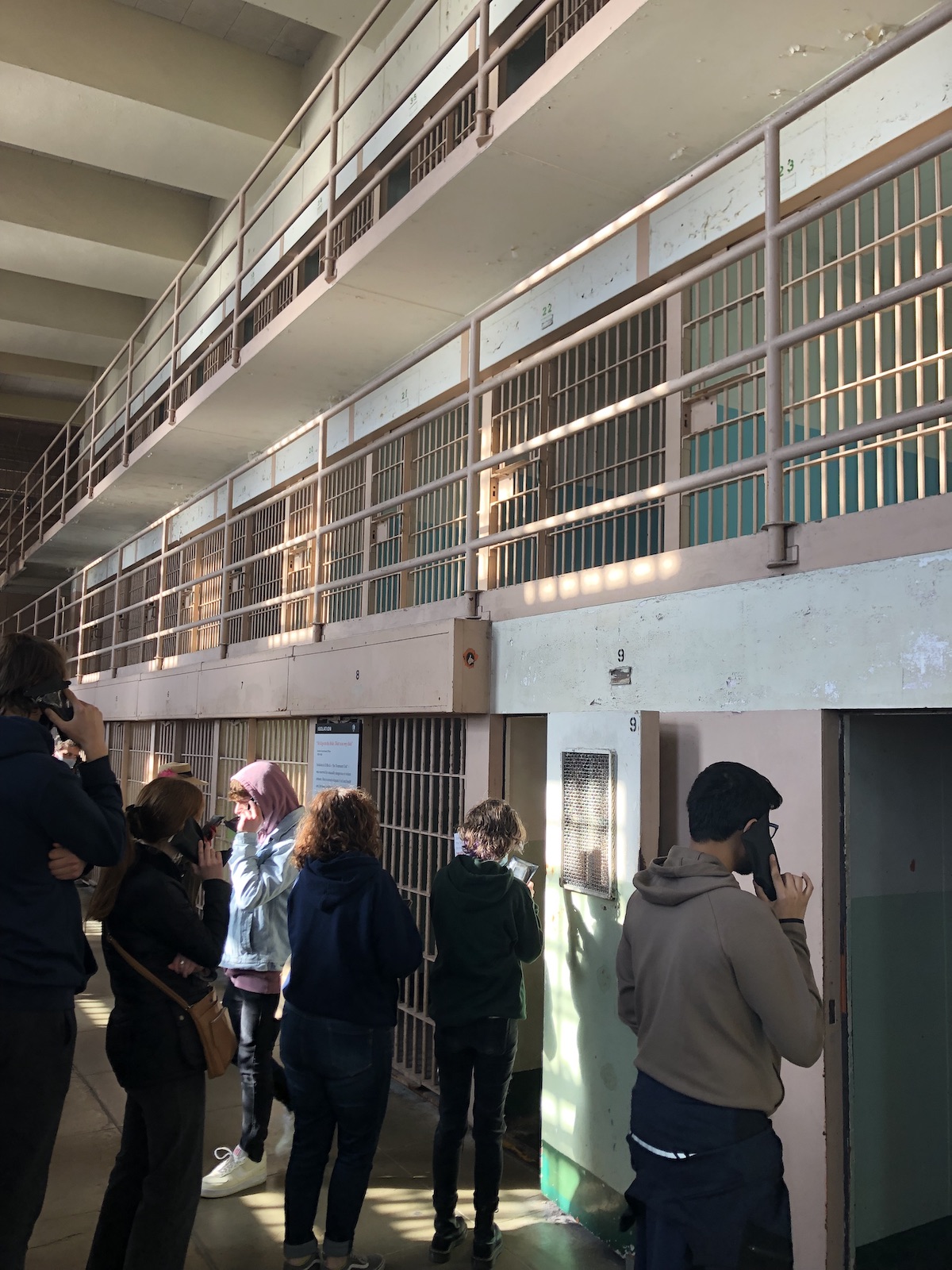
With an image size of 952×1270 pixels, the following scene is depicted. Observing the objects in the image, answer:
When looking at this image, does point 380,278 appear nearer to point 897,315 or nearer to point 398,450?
point 398,450

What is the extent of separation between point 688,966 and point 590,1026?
1956 millimetres

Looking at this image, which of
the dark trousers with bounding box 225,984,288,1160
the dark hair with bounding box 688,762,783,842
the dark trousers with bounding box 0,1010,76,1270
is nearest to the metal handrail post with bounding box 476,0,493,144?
the dark hair with bounding box 688,762,783,842

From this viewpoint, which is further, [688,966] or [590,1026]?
[590,1026]

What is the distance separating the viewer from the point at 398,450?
8258 mm

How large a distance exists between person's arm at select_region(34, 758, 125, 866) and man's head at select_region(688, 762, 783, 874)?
1.67 m

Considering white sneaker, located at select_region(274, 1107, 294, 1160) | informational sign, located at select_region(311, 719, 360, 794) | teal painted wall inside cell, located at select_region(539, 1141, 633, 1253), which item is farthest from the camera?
informational sign, located at select_region(311, 719, 360, 794)

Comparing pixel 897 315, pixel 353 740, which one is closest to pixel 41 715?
pixel 353 740

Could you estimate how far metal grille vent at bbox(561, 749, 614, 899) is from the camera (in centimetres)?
408

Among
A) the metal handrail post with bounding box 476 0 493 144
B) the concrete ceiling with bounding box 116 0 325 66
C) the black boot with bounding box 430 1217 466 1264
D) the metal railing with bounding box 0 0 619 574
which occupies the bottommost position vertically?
the black boot with bounding box 430 1217 466 1264

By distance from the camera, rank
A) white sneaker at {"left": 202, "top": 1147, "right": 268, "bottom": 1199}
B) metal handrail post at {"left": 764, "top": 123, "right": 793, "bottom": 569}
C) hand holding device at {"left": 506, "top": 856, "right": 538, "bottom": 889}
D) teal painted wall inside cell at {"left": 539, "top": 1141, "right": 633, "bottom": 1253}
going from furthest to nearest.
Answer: white sneaker at {"left": 202, "top": 1147, "right": 268, "bottom": 1199} → hand holding device at {"left": 506, "top": 856, "right": 538, "bottom": 889} → teal painted wall inside cell at {"left": 539, "top": 1141, "right": 633, "bottom": 1253} → metal handrail post at {"left": 764, "top": 123, "right": 793, "bottom": 569}

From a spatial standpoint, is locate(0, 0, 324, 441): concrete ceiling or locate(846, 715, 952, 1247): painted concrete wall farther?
locate(0, 0, 324, 441): concrete ceiling

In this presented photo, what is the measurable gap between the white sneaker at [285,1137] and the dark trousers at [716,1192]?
9.36ft

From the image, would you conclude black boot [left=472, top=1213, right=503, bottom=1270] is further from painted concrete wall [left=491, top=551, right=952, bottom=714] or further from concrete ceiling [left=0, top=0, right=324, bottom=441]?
concrete ceiling [left=0, top=0, right=324, bottom=441]

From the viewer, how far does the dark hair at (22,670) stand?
9.19 feet
